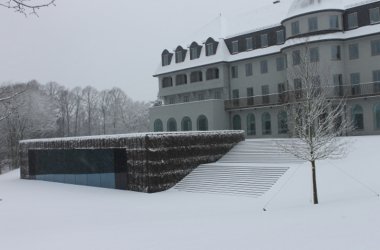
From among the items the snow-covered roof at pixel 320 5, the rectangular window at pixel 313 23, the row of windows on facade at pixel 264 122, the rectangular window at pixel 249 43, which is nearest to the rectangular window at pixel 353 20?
the snow-covered roof at pixel 320 5

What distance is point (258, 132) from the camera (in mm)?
39844

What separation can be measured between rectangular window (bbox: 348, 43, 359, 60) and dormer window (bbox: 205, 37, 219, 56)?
1388 cm

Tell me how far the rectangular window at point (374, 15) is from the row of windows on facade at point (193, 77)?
15.7 meters

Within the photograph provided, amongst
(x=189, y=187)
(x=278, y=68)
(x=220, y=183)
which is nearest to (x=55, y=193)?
(x=189, y=187)

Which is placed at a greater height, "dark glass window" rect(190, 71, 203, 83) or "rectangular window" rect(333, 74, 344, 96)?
"dark glass window" rect(190, 71, 203, 83)

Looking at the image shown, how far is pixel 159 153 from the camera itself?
26.3 meters

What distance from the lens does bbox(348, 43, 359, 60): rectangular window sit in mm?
35250

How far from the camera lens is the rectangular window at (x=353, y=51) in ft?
116

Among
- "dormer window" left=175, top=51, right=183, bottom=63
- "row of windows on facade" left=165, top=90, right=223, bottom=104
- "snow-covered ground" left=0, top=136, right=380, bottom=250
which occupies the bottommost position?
"snow-covered ground" left=0, top=136, right=380, bottom=250

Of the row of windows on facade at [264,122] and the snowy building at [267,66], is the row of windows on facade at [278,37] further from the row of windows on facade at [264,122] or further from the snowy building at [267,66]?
the row of windows on facade at [264,122]

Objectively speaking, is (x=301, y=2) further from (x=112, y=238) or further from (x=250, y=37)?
(x=112, y=238)

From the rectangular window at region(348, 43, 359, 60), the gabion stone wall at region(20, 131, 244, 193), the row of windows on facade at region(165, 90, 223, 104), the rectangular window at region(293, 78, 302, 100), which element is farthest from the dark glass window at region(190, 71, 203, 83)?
the rectangular window at region(348, 43, 359, 60)

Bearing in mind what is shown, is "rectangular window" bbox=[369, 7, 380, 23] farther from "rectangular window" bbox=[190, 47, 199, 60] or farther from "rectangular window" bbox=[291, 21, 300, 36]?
"rectangular window" bbox=[190, 47, 199, 60]

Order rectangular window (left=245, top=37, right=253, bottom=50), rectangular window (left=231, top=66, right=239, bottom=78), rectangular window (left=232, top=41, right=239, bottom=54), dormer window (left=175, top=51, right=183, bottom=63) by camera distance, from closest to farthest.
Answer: rectangular window (left=245, top=37, right=253, bottom=50) → rectangular window (left=232, top=41, right=239, bottom=54) → rectangular window (left=231, top=66, right=239, bottom=78) → dormer window (left=175, top=51, right=183, bottom=63)
